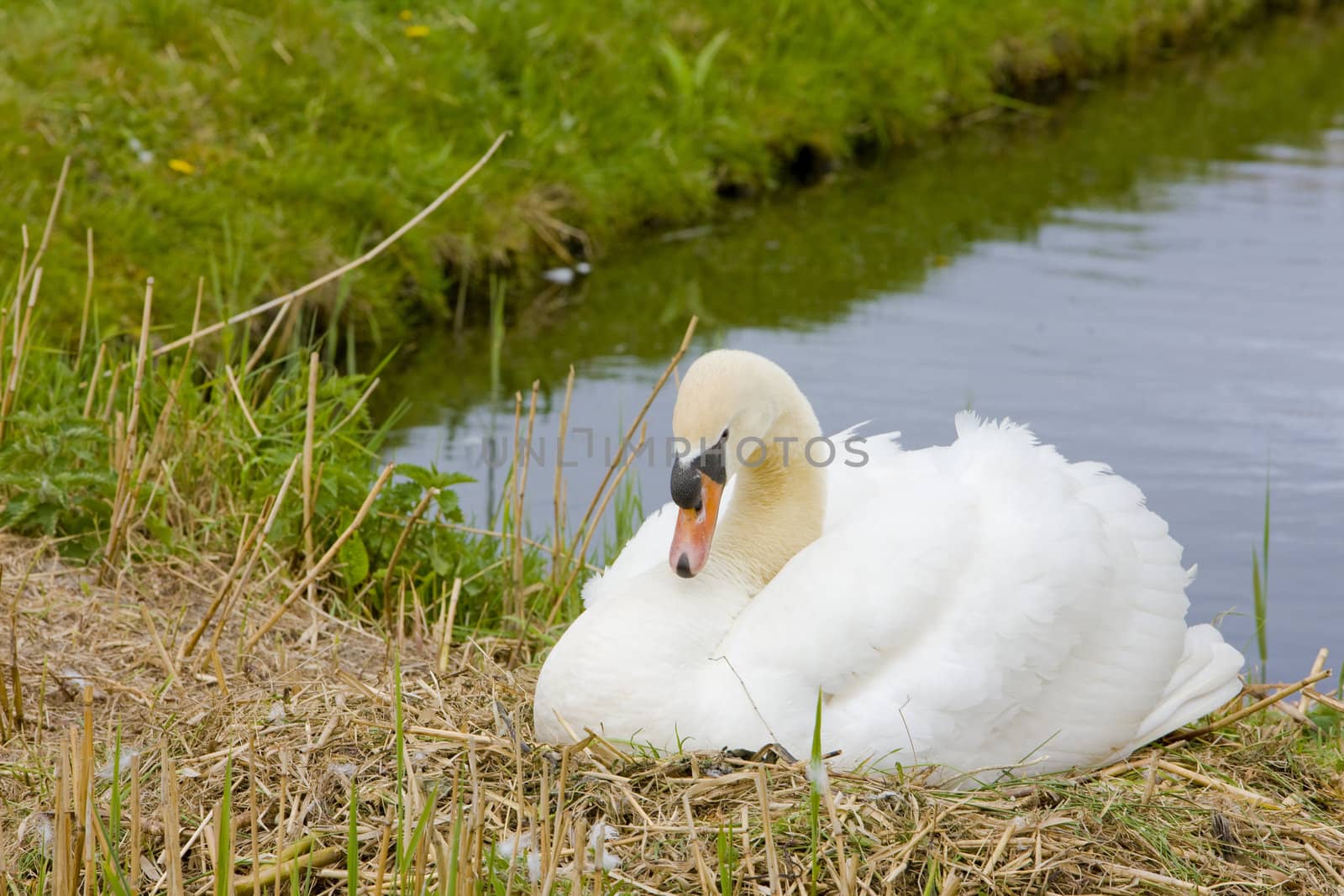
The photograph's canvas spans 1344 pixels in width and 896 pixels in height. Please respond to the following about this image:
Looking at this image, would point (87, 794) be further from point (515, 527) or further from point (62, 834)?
point (515, 527)

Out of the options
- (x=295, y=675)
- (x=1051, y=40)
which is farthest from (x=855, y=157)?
(x=295, y=675)

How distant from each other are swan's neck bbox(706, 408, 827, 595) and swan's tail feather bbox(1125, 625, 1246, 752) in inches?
39.6

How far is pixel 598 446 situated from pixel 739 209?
162 inches

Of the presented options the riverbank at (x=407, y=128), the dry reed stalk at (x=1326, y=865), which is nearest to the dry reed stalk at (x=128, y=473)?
the riverbank at (x=407, y=128)

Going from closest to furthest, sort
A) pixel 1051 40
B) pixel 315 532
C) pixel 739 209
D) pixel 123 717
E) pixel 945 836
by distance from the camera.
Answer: pixel 945 836 → pixel 123 717 → pixel 315 532 → pixel 739 209 → pixel 1051 40

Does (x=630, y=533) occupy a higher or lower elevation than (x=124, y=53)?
lower

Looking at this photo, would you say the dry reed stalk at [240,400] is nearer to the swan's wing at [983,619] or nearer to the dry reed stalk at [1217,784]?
the swan's wing at [983,619]

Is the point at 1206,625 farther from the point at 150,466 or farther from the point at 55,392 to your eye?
the point at 55,392

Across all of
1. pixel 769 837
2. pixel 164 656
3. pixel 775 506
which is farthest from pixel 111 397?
pixel 769 837

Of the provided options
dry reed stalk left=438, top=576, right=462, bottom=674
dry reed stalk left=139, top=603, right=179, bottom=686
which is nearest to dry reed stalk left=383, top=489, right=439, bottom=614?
dry reed stalk left=438, top=576, right=462, bottom=674

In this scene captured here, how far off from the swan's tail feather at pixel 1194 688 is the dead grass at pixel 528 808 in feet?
0.31

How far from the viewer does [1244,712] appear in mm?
4172

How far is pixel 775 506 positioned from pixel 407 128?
5.85m

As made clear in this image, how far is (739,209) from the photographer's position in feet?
36.5
